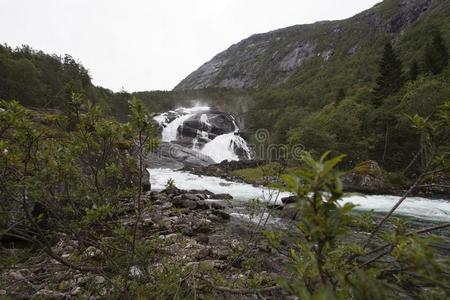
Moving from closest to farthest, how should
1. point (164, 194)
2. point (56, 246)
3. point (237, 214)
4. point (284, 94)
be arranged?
point (56, 246), point (237, 214), point (164, 194), point (284, 94)

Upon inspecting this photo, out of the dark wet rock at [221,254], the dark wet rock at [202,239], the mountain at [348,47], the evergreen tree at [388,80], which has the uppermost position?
the mountain at [348,47]

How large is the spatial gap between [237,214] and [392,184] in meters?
18.1

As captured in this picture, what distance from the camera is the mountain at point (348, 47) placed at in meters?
76.4

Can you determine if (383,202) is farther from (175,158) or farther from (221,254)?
(175,158)

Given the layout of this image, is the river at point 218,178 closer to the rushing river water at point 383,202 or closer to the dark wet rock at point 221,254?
the rushing river water at point 383,202

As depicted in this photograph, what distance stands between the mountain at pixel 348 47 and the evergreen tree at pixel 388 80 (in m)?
24.0

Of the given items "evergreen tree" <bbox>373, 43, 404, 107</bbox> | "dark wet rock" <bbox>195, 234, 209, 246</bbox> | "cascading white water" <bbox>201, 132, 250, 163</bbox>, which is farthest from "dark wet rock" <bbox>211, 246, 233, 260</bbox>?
"evergreen tree" <bbox>373, 43, 404, 107</bbox>

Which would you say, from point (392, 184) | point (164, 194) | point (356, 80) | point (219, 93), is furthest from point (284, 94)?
point (164, 194)

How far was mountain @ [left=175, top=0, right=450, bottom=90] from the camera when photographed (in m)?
76.4

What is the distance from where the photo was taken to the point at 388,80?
4188cm

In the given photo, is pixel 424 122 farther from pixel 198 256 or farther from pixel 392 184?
pixel 392 184

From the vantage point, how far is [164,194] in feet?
48.4

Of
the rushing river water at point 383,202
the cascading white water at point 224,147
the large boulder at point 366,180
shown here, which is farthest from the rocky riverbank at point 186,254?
the cascading white water at point 224,147

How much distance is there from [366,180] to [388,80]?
27963 millimetres
